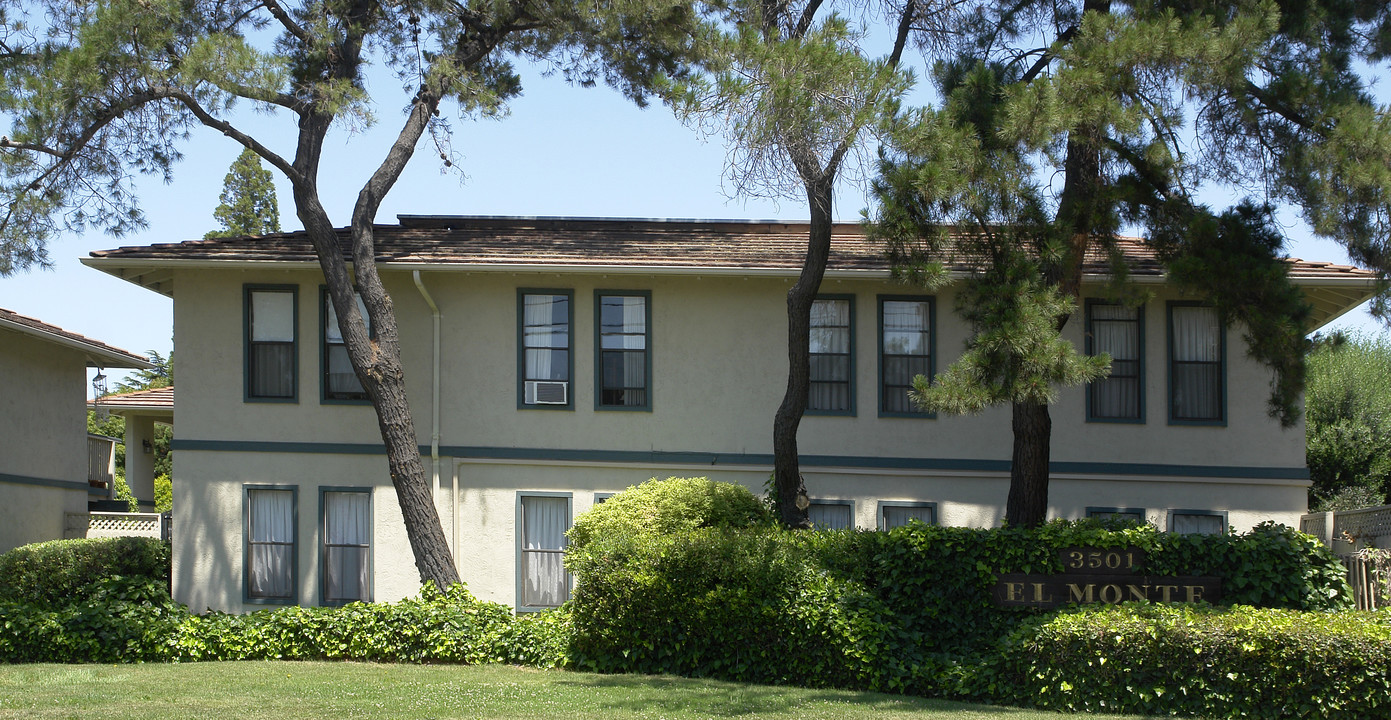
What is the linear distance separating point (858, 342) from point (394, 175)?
6929mm

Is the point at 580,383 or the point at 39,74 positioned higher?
the point at 39,74

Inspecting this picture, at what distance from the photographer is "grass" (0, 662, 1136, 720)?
9625mm

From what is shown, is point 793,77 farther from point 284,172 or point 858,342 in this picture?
point 284,172

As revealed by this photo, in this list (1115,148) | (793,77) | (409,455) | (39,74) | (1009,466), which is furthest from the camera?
(1009,466)

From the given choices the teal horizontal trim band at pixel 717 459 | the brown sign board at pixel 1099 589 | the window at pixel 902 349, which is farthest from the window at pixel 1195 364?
→ the brown sign board at pixel 1099 589

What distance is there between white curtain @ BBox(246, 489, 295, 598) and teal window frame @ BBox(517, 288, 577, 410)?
358cm

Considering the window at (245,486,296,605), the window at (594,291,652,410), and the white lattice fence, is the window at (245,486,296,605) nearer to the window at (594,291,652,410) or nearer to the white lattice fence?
the window at (594,291,652,410)

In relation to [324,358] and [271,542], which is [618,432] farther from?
[271,542]

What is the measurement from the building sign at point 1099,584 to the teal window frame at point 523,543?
6460 mm

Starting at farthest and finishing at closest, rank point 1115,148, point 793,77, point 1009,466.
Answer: point 1009,466 → point 1115,148 → point 793,77

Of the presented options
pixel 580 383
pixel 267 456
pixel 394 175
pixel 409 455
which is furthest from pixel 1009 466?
pixel 267 456

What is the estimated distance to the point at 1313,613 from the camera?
11.0m

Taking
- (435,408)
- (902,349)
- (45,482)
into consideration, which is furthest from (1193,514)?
(45,482)

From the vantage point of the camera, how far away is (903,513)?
16.4 m
